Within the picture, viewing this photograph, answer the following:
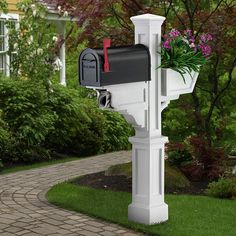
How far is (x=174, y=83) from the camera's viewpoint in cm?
600

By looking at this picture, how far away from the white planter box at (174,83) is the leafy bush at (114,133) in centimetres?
575

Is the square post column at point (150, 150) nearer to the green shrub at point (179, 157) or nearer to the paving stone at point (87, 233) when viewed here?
the paving stone at point (87, 233)

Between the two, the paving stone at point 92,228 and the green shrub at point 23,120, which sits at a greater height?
the green shrub at point 23,120

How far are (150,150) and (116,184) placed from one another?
79.8 inches

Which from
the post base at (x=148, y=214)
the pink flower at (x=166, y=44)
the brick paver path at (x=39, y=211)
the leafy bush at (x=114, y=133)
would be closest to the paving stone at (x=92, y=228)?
the brick paver path at (x=39, y=211)

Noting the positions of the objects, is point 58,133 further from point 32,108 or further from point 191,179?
point 191,179

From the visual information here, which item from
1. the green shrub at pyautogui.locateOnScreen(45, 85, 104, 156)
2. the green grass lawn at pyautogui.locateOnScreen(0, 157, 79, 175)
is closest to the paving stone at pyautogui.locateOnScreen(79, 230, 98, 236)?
the green grass lawn at pyautogui.locateOnScreen(0, 157, 79, 175)

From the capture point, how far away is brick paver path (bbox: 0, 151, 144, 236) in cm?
574

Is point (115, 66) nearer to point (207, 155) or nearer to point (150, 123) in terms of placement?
point (150, 123)

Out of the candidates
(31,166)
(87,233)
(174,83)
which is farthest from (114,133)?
(87,233)

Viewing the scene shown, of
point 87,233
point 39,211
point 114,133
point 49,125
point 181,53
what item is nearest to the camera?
point 87,233

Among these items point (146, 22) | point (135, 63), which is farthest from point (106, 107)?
point (146, 22)

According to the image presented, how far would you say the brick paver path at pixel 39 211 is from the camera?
226 inches

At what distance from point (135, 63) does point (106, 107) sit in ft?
1.82
